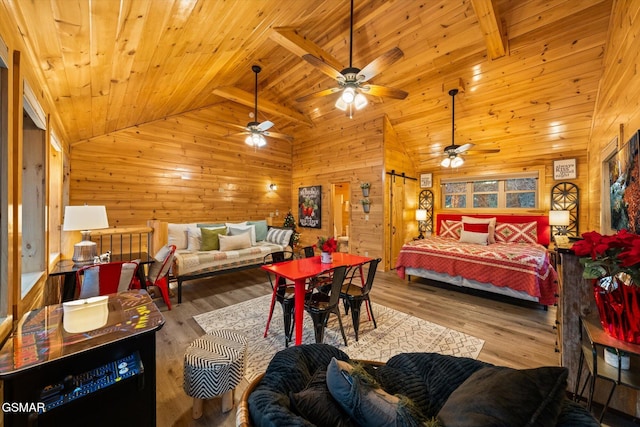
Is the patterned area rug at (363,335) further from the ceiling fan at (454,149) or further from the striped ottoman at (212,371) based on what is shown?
the ceiling fan at (454,149)

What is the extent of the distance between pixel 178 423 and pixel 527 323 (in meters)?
3.56

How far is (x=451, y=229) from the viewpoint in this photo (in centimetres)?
541

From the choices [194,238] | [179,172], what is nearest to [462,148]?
[194,238]

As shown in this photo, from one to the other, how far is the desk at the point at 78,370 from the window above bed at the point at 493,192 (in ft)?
19.9

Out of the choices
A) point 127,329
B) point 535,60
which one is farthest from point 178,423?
point 535,60

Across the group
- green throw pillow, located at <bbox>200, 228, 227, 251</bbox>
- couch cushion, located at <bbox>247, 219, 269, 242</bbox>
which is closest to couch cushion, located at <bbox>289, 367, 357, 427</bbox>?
green throw pillow, located at <bbox>200, 228, 227, 251</bbox>

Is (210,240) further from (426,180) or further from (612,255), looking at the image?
(426,180)

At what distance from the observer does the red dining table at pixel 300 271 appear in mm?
2311

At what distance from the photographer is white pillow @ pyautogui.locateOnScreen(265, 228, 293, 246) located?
536cm

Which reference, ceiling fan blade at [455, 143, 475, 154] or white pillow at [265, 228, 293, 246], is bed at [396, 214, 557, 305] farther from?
white pillow at [265, 228, 293, 246]

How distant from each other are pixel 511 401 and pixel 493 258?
3.56 metres

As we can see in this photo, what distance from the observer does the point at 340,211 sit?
9.05 metres

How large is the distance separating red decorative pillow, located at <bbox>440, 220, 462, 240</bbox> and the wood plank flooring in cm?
155

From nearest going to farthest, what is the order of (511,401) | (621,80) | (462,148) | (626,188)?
1. (511,401)
2. (626,188)
3. (621,80)
4. (462,148)
